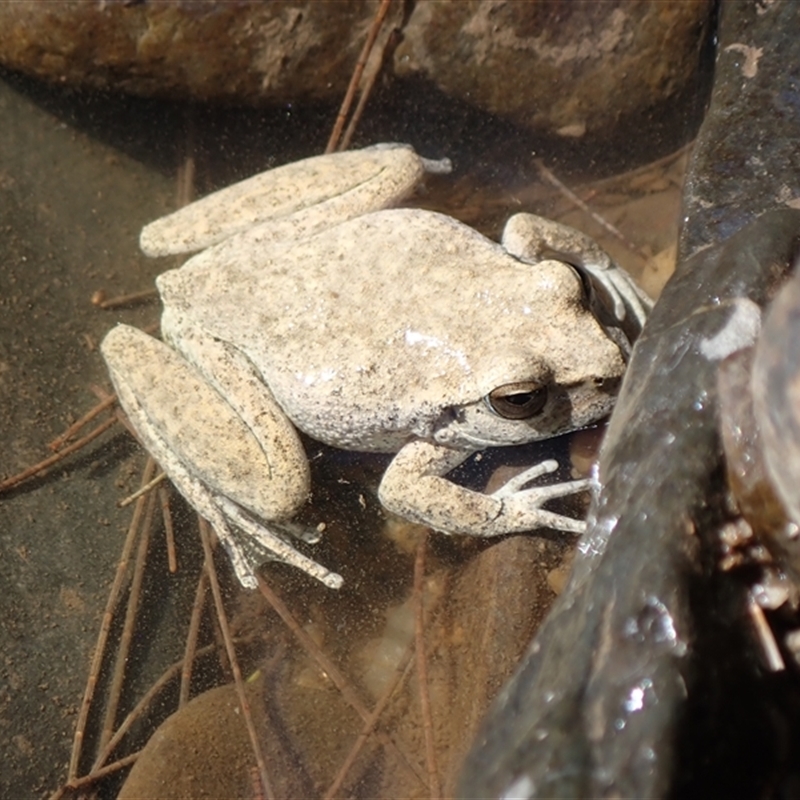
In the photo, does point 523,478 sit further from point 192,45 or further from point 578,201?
point 192,45

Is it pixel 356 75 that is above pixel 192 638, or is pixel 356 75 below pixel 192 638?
above

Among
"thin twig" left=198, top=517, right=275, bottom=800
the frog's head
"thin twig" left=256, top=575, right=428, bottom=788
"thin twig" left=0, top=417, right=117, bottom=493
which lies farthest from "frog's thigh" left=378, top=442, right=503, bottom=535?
"thin twig" left=0, top=417, right=117, bottom=493

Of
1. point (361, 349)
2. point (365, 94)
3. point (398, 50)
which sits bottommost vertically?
point (361, 349)

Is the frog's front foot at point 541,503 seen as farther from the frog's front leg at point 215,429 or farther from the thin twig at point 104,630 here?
the thin twig at point 104,630

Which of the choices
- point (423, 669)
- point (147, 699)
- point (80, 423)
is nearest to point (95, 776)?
point (147, 699)

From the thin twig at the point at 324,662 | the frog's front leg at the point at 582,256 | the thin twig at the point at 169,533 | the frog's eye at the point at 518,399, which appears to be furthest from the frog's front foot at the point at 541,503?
the thin twig at the point at 169,533

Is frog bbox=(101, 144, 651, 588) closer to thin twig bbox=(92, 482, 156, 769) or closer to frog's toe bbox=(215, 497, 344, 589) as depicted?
frog's toe bbox=(215, 497, 344, 589)

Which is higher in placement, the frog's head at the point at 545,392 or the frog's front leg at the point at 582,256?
the frog's front leg at the point at 582,256
